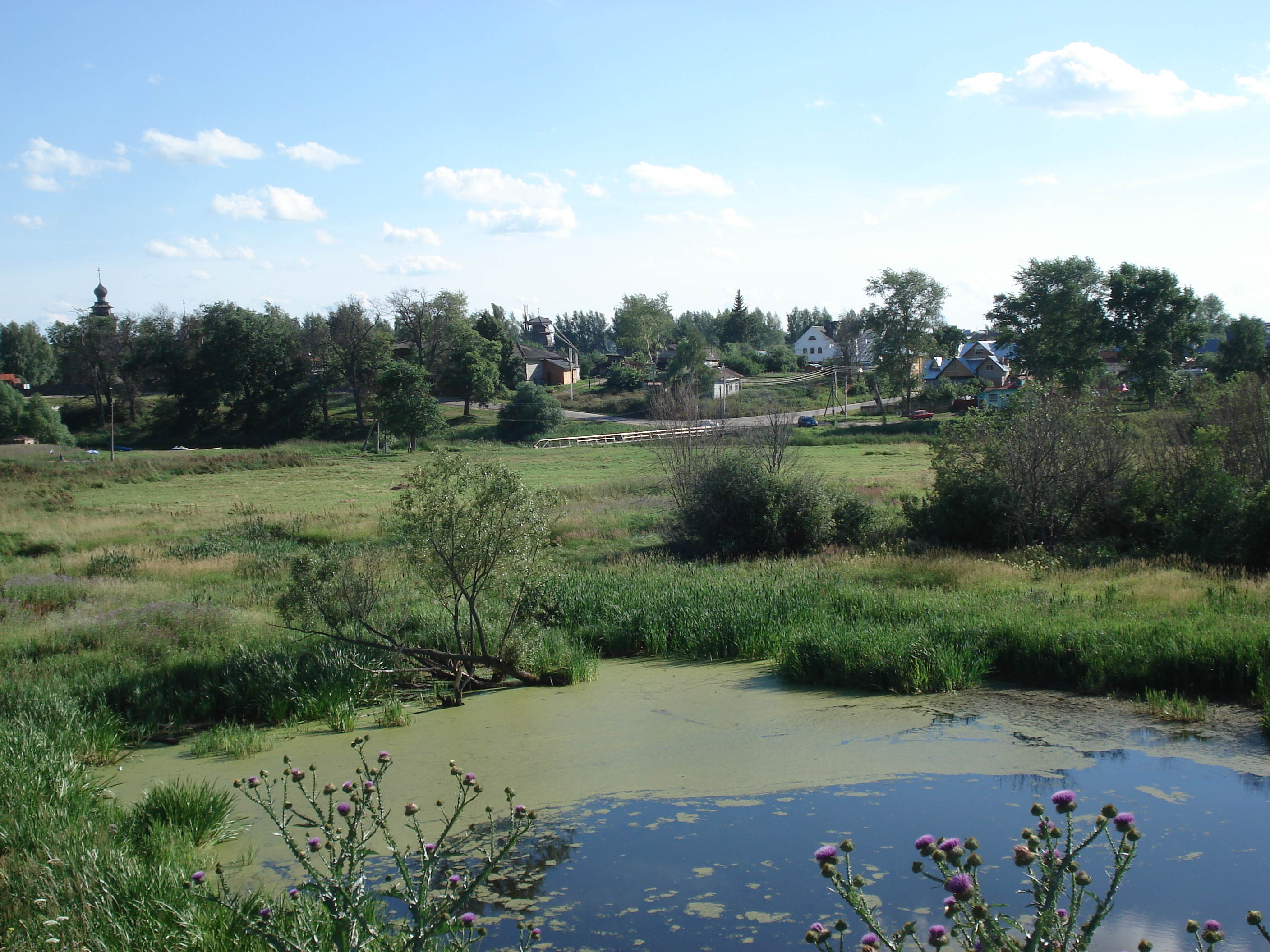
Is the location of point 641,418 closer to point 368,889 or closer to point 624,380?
point 624,380

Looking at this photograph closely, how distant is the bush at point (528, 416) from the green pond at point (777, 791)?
57230 millimetres

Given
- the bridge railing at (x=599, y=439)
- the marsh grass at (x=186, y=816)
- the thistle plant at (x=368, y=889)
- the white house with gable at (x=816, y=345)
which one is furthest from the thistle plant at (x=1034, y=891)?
the white house with gable at (x=816, y=345)

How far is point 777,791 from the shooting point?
7.90 meters

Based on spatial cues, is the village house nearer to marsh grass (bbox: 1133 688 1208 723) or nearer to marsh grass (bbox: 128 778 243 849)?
marsh grass (bbox: 1133 688 1208 723)

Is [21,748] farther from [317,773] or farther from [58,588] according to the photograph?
[58,588]

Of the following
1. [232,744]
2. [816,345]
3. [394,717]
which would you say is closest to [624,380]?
[816,345]

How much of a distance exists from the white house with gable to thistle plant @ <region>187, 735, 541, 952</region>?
115m

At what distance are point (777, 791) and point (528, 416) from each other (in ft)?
203

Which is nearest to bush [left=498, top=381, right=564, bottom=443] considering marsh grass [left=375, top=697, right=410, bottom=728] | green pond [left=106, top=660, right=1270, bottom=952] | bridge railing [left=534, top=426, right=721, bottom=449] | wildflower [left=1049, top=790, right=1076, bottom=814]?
bridge railing [left=534, top=426, right=721, bottom=449]

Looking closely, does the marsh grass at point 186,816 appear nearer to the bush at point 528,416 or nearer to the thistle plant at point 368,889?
the thistle plant at point 368,889

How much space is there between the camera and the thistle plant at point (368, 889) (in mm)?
3865

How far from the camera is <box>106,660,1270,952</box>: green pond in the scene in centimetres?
587

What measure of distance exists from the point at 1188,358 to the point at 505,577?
64.8 meters

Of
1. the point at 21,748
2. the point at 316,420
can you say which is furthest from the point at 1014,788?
the point at 316,420
